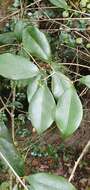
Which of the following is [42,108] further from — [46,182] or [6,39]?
[6,39]

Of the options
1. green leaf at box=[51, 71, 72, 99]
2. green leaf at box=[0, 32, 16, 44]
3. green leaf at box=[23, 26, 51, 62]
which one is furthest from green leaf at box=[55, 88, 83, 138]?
green leaf at box=[0, 32, 16, 44]

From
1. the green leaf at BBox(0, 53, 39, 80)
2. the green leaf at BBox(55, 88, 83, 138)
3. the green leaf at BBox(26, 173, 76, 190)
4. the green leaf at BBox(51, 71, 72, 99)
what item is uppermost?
the green leaf at BBox(0, 53, 39, 80)

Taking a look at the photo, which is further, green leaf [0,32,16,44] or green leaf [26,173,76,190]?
green leaf [0,32,16,44]

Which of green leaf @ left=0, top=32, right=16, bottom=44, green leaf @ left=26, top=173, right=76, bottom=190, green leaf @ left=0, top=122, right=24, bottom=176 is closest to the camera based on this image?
green leaf @ left=26, top=173, right=76, bottom=190

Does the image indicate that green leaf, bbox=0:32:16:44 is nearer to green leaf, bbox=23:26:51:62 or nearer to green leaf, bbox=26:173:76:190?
green leaf, bbox=23:26:51:62

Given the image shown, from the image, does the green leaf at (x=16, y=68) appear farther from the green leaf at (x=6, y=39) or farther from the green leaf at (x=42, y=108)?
the green leaf at (x=6, y=39)

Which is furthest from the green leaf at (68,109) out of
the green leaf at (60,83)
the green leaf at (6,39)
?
the green leaf at (6,39)
